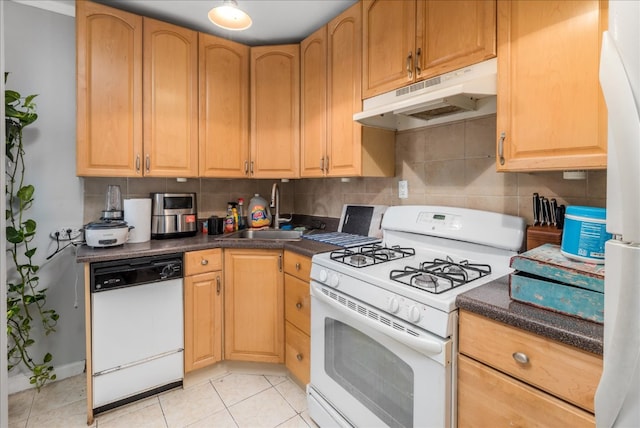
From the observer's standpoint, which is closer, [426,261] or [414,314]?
[414,314]

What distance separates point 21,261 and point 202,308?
113cm

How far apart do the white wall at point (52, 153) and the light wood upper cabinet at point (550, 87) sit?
246cm

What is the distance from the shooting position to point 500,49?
48.2 inches

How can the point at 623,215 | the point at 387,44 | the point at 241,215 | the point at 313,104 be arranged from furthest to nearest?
the point at 241,215 → the point at 313,104 → the point at 387,44 → the point at 623,215

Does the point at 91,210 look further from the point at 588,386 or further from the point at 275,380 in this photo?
the point at 588,386

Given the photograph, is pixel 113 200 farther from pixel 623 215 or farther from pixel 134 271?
pixel 623 215

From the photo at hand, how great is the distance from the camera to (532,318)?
88 centimetres

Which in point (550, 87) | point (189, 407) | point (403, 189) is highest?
point (550, 87)

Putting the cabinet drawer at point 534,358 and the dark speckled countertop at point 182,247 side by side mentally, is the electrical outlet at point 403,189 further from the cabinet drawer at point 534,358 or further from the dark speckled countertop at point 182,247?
the cabinet drawer at point 534,358

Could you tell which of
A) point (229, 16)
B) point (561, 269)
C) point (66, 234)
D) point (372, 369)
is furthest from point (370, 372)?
point (66, 234)

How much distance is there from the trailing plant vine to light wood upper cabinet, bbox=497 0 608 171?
93.0 inches

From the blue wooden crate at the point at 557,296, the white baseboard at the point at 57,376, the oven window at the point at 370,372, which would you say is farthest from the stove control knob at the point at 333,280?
the white baseboard at the point at 57,376

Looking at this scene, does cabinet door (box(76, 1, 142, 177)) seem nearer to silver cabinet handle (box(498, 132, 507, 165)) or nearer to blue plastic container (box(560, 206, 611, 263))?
silver cabinet handle (box(498, 132, 507, 165))

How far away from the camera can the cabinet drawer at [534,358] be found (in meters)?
0.79
